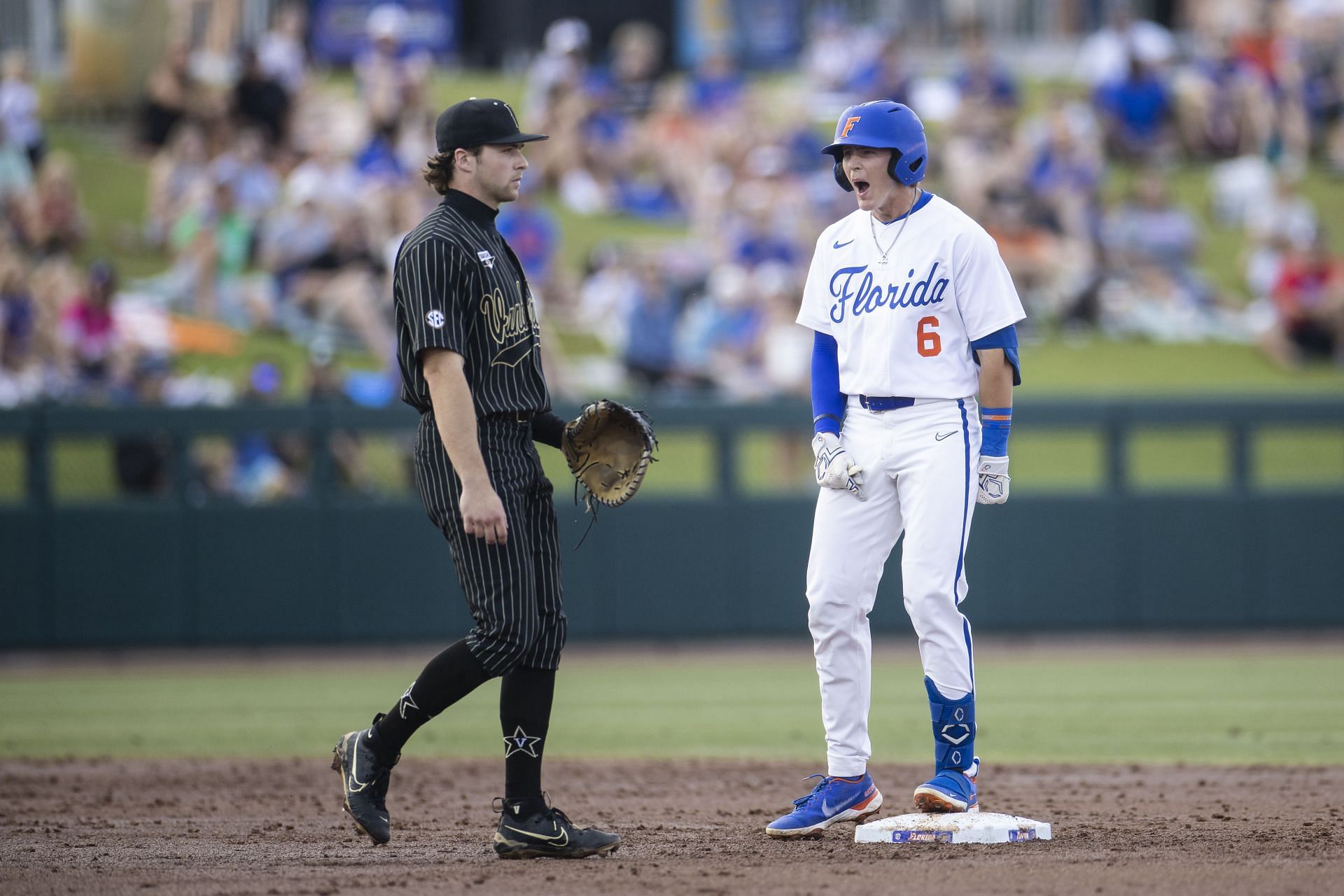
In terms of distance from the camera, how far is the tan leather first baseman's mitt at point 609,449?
17.5 feet

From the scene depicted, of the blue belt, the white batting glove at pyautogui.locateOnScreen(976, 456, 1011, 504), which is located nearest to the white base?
the white batting glove at pyautogui.locateOnScreen(976, 456, 1011, 504)

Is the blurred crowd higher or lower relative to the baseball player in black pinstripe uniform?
higher

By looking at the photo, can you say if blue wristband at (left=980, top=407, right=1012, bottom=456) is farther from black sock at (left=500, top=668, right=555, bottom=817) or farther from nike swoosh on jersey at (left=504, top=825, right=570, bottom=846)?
nike swoosh on jersey at (left=504, top=825, right=570, bottom=846)

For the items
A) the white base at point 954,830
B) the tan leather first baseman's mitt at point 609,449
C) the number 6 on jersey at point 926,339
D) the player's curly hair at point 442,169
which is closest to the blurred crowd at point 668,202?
the tan leather first baseman's mitt at point 609,449

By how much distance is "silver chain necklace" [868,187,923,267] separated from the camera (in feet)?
17.1

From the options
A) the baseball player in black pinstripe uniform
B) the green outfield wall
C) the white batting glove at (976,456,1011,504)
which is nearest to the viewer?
the baseball player in black pinstripe uniform

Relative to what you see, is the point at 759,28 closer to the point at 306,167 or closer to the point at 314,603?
the point at 306,167

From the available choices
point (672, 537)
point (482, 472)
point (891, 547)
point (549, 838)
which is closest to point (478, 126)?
point (482, 472)

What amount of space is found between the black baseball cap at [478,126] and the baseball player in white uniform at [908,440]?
106 centimetres

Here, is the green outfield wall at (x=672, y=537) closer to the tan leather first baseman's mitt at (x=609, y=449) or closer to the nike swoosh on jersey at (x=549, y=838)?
the tan leather first baseman's mitt at (x=609, y=449)

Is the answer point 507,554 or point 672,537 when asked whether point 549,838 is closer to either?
point 507,554

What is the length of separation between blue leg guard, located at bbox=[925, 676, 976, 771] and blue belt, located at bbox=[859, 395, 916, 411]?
0.86 meters

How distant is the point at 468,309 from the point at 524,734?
1.30m

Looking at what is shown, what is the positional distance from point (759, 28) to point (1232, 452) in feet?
38.8
